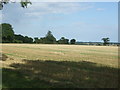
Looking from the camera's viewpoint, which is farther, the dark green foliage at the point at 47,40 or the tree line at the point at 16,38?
the dark green foliage at the point at 47,40

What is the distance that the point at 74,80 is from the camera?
14625mm

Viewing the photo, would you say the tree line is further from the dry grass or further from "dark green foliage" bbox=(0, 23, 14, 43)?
the dry grass

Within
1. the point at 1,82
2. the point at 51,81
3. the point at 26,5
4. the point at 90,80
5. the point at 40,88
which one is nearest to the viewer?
the point at 40,88

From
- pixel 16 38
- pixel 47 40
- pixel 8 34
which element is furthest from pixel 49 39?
pixel 8 34

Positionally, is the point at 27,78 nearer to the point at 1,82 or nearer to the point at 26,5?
the point at 1,82

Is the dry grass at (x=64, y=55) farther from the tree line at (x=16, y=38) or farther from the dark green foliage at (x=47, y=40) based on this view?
the dark green foliage at (x=47, y=40)

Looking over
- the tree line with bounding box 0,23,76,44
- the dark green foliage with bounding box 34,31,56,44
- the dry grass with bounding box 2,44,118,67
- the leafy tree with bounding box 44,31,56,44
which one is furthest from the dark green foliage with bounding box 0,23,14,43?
the dry grass with bounding box 2,44,118,67

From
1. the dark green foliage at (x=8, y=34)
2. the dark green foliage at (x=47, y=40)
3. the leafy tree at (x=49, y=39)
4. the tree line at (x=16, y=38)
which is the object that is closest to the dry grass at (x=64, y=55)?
the tree line at (x=16, y=38)

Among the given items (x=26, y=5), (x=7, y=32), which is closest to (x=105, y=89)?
(x=26, y=5)

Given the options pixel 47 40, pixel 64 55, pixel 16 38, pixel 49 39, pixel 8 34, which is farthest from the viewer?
pixel 49 39

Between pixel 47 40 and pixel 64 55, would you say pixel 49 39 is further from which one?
A: pixel 64 55

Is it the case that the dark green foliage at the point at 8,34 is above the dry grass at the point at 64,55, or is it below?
above

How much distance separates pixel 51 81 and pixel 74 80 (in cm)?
130

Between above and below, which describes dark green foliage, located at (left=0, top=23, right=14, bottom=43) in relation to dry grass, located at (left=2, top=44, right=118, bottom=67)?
above
